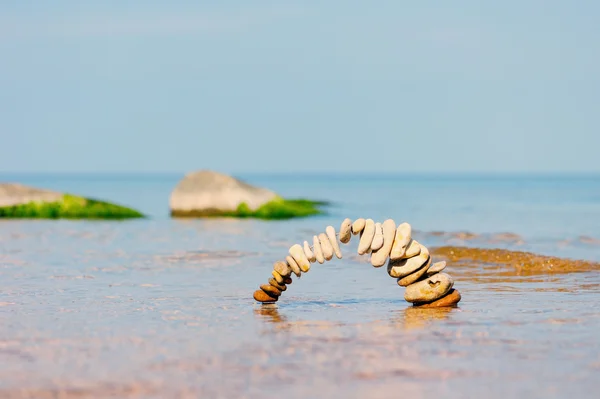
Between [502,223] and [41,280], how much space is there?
86.6 feet

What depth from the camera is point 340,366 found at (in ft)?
33.6

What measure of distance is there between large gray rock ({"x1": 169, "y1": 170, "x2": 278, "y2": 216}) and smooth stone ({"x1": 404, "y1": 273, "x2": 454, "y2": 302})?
3038 centimetres

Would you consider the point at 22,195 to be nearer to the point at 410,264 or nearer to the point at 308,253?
the point at 308,253

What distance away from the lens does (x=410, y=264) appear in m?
14.5

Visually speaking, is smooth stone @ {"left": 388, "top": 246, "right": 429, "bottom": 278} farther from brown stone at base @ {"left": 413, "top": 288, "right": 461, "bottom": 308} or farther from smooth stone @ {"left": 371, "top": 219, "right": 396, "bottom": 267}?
brown stone at base @ {"left": 413, "top": 288, "right": 461, "bottom": 308}

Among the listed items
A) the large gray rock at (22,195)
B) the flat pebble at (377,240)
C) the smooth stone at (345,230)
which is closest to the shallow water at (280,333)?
the flat pebble at (377,240)

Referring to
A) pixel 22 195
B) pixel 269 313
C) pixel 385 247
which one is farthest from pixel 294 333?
pixel 22 195

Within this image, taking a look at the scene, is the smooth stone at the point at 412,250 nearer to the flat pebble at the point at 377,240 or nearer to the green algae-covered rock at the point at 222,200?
the flat pebble at the point at 377,240

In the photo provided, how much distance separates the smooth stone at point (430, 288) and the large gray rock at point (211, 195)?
30381mm

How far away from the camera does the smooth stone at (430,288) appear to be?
1458 cm

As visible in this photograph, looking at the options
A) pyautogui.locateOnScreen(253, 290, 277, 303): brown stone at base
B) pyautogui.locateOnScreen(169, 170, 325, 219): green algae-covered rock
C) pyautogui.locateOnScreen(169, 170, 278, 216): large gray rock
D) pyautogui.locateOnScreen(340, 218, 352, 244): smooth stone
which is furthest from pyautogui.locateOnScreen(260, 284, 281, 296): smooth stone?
pyautogui.locateOnScreen(169, 170, 278, 216): large gray rock

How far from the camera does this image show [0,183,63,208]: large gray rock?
4459 centimetres

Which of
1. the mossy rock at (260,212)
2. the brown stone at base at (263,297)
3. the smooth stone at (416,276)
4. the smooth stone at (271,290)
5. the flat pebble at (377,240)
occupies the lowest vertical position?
the brown stone at base at (263,297)

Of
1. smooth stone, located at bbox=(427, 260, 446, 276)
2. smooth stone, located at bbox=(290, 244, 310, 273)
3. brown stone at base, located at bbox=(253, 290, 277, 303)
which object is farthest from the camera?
brown stone at base, located at bbox=(253, 290, 277, 303)
